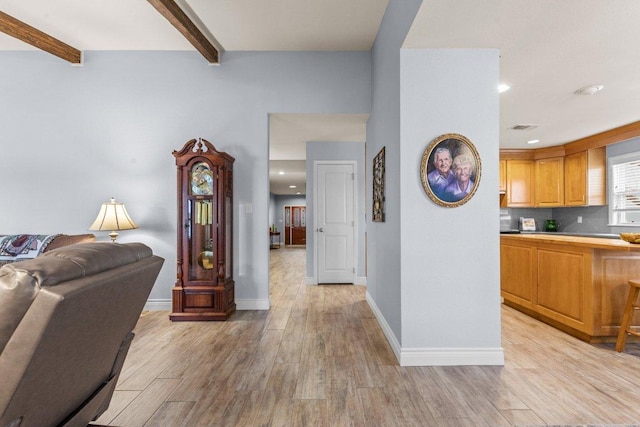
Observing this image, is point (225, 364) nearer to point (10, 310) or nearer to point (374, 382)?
point (374, 382)

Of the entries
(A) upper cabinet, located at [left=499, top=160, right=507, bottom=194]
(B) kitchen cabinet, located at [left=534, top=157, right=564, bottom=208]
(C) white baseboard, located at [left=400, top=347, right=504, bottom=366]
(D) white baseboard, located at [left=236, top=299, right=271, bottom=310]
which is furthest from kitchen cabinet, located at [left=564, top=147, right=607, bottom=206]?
(D) white baseboard, located at [left=236, top=299, right=271, bottom=310]

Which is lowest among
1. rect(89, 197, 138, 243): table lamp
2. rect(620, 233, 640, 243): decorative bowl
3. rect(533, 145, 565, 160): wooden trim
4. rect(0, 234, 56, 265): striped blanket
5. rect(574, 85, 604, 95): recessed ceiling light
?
rect(0, 234, 56, 265): striped blanket

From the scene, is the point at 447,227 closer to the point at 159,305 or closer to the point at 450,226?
the point at 450,226

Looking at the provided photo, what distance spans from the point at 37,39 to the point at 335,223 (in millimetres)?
4161

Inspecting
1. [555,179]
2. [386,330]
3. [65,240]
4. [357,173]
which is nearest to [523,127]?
[555,179]

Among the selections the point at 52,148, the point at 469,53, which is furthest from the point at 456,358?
the point at 52,148

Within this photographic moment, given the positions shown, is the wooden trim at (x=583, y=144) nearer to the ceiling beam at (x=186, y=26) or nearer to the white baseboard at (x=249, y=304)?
the white baseboard at (x=249, y=304)

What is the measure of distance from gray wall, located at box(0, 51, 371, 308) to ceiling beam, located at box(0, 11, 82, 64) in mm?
144

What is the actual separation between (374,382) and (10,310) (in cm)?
192

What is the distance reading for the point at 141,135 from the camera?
12.2 feet

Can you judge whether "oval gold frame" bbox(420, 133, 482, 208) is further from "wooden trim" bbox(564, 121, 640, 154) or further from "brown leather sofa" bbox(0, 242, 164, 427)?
"wooden trim" bbox(564, 121, 640, 154)

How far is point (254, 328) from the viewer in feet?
10.2

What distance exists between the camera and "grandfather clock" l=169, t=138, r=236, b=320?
3348 millimetres

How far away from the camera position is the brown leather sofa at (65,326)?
0.85 m
